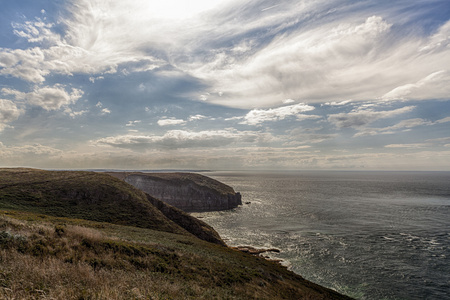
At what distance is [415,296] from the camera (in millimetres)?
29016

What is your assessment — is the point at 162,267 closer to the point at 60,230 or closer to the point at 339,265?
the point at 60,230

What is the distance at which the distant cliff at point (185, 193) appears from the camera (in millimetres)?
110062

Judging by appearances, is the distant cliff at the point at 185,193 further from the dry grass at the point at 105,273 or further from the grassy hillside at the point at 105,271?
the dry grass at the point at 105,273

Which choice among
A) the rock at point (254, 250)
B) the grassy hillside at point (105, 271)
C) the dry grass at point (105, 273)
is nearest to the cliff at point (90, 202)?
the grassy hillside at point (105, 271)

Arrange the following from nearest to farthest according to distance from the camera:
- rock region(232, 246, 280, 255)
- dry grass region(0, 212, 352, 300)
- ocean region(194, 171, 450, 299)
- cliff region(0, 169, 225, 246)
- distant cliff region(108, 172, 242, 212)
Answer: dry grass region(0, 212, 352, 300), ocean region(194, 171, 450, 299), cliff region(0, 169, 225, 246), rock region(232, 246, 280, 255), distant cliff region(108, 172, 242, 212)

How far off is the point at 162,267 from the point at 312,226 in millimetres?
60702

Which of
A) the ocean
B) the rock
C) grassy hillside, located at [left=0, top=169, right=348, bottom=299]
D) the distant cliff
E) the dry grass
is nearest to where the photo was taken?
the dry grass

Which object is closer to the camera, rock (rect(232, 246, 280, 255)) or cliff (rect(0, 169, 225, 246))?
cliff (rect(0, 169, 225, 246))

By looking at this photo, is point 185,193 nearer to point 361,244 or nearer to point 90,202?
point 90,202

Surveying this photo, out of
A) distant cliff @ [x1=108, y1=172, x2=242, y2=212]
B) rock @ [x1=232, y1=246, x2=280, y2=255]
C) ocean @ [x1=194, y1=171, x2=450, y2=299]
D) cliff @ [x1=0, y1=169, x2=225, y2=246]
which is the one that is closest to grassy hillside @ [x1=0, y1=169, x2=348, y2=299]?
cliff @ [x1=0, y1=169, x2=225, y2=246]

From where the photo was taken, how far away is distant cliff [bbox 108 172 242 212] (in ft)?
361

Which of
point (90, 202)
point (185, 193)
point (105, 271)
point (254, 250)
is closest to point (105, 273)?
point (105, 271)

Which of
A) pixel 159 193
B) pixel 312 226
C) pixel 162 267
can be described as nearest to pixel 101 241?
pixel 162 267

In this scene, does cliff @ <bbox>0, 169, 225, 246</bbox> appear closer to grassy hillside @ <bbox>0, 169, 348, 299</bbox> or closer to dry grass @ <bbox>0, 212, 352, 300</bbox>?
grassy hillside @ <bbox>0, 169, 348, 299</bbox>
